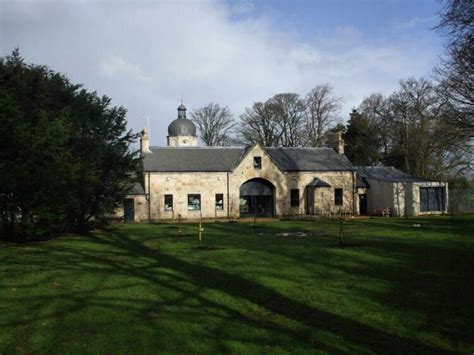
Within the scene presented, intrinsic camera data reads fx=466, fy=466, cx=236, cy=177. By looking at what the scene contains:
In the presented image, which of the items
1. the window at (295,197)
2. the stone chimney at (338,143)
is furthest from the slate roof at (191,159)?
the stone chimney at (338,143)

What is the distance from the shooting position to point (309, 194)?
140ft

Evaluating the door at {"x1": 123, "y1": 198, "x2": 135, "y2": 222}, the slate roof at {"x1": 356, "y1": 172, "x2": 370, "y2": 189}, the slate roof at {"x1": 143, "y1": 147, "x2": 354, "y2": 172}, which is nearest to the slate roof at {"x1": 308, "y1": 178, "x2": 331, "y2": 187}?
the slate roof at {"x1": 143, "y1": 147, "x2": 354, "y2": 172}

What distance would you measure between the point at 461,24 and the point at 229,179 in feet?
86.1

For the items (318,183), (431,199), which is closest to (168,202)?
(318,183)

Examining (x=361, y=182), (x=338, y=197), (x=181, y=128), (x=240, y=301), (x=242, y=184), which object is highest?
(x=181, y=128)

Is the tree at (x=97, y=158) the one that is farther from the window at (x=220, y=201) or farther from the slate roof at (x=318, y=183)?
the slate roof at (x=318, y=183)

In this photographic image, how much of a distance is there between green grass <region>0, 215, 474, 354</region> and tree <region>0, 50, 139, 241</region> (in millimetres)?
4376

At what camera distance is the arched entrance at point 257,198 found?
1641 inches

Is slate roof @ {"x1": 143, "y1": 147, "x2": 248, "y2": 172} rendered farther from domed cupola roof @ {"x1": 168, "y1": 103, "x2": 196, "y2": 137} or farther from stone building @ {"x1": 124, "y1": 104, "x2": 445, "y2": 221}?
domed cupola roof @ {"x1": 168, "y1": 103, "x2": 196, "y2": 137}

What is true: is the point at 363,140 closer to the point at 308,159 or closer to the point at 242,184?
the point at 308,159

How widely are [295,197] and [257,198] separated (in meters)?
3.51

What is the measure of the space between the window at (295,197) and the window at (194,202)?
8508 mm

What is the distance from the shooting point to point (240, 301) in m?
9.59

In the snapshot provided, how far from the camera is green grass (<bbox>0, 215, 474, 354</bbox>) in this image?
23.8 feet
